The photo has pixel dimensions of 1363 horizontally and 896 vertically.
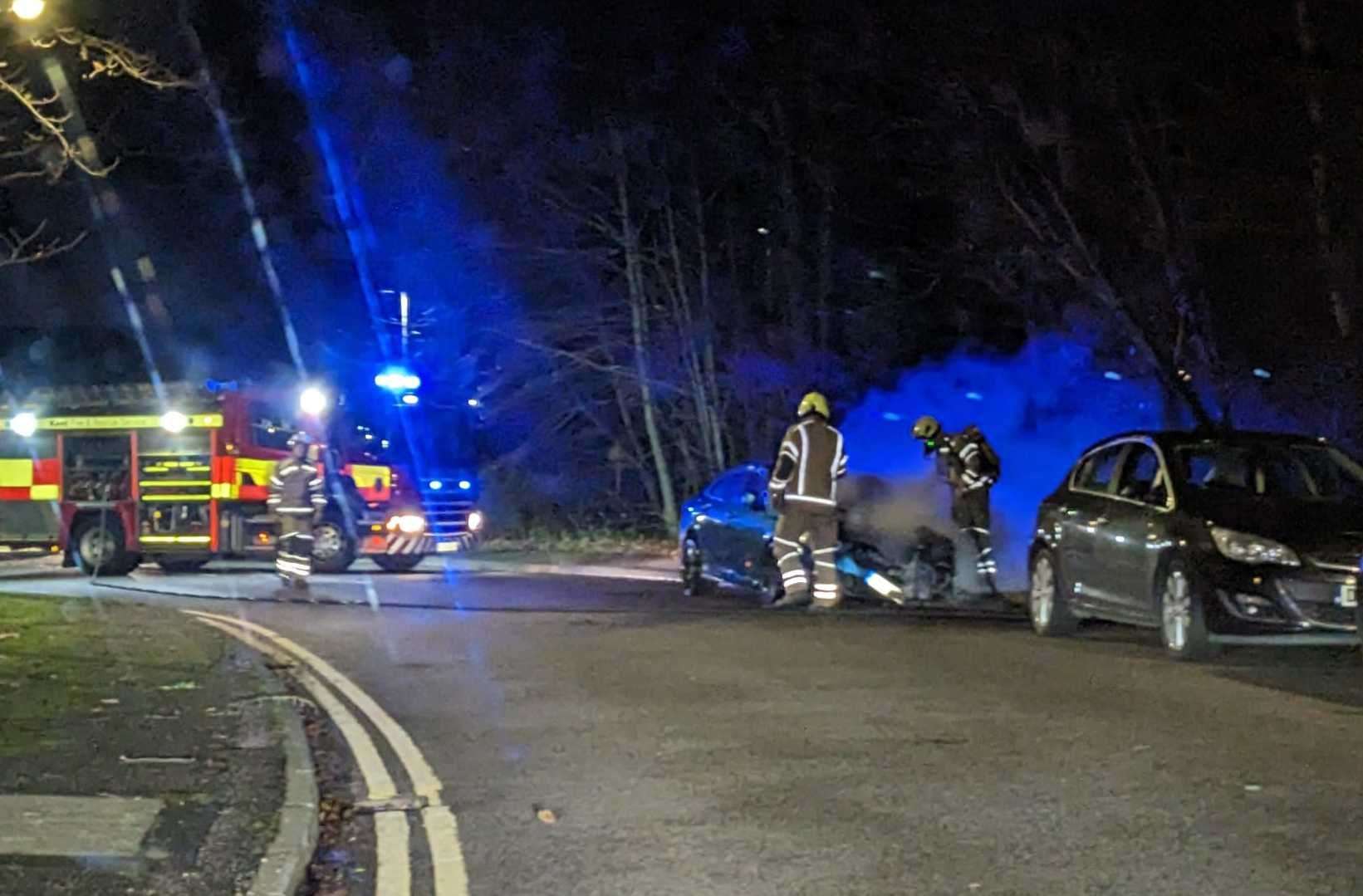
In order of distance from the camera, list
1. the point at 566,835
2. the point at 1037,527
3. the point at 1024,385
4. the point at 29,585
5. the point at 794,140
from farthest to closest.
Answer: the point at 794,140
the point at 1024,385
the point at 29,585
the point at 1037,527
the point at 566,835

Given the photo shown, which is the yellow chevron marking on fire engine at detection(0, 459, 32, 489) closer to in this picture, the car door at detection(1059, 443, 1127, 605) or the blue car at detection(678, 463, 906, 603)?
the blue car at detection(678, 463, 906, 603)

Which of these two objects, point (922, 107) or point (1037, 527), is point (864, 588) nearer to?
point (1037, 527)

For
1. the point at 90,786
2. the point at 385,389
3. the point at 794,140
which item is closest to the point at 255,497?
the point at 385,389

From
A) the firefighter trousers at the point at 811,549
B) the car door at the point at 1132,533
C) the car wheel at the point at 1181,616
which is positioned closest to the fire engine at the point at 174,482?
the firefighter trousers at the point at 811,549

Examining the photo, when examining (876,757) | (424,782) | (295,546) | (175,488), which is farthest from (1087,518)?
(175,488)

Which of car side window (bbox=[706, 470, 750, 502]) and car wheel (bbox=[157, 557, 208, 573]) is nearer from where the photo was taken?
car side window (bbox=[706, 470, 750, 502])

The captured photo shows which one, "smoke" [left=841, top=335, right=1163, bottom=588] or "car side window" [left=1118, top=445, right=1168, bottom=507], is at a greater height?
"smoke" [left=841, top=335, right=1163, bottom=588]

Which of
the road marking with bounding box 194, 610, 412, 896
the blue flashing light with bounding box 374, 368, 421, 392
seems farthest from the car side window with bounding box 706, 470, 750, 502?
the blue flashing light with bounding box 374, 368, 421, 392

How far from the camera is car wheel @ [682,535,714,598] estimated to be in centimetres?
1802

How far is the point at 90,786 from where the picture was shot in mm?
7613

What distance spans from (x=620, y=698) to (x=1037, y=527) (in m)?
4.74

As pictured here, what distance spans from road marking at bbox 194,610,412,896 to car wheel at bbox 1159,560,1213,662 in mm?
5420

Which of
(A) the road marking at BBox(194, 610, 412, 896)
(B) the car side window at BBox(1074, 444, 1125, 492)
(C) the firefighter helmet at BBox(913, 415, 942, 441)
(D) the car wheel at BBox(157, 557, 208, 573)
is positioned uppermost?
(C) the firefighter helmet at BBox(913, 415, 942, 441)

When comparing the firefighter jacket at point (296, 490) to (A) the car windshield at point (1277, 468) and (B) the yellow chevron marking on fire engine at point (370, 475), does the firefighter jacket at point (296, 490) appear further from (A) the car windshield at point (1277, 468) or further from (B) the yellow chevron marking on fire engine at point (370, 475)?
(A) the car windshield at point (1277, 468)
